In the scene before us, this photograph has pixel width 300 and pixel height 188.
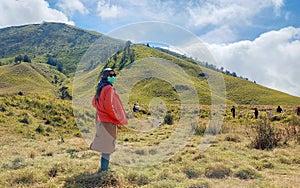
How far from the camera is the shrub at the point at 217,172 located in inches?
274

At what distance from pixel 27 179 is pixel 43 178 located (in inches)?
11.6

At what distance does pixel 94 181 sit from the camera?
235 inches

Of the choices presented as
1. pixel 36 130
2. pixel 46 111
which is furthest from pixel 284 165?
pixel 46 111

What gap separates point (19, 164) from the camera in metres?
7.34

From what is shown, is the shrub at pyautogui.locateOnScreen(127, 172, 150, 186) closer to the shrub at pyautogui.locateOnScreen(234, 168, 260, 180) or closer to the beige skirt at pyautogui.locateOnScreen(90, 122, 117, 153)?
Answer: the beige skirt at pyautogui.locateOnScreen(90, 122, 117, 153)

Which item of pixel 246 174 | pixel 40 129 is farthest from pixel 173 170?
pixel 40 129

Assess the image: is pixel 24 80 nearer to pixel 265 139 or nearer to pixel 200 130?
pixel 200 130

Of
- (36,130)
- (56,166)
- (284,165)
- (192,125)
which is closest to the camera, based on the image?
(56,166)

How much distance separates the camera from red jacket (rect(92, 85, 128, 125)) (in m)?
6.43

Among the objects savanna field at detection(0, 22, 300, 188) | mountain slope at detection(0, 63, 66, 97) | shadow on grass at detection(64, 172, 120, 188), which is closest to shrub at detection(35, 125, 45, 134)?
savanna field at detection(0, 22, 300, 188)

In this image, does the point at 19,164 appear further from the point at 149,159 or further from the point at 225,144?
the point at 225,144

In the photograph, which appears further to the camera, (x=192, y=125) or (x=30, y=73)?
(x=30, y=73)

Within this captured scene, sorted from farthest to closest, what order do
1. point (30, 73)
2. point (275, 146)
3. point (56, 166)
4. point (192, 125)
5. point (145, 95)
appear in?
1. point (30, 73)
2. point (145, 95)
3. point (192, 125)
4. point (275, 146)
5. point (56, 166)

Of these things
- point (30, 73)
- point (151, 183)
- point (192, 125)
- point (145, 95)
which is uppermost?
point (30, 73)
